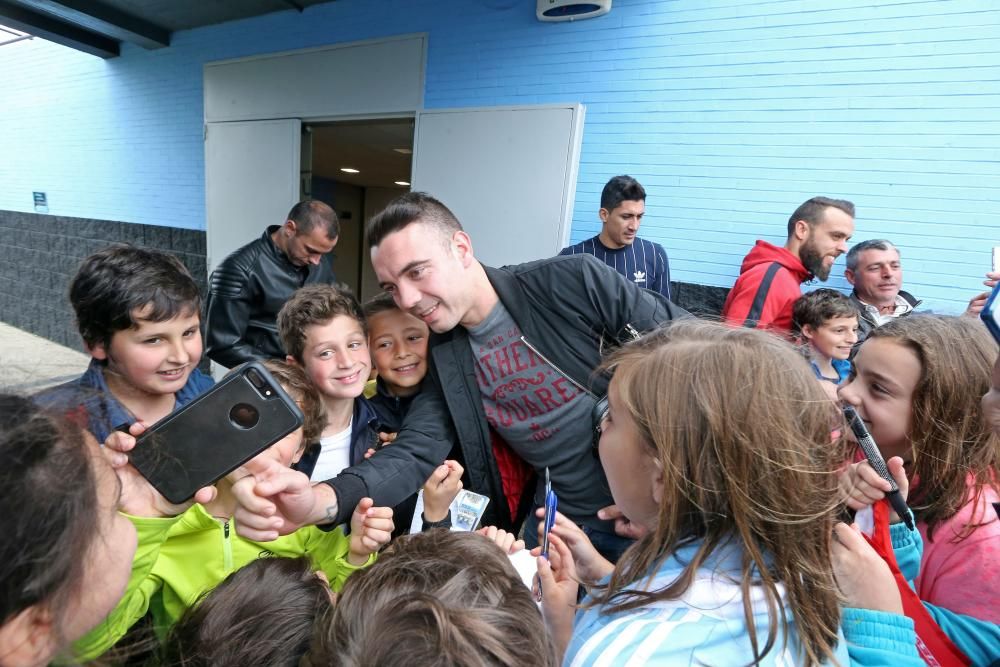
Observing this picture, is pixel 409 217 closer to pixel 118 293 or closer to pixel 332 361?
pixel 332 361

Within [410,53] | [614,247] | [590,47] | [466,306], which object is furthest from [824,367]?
[410,53]

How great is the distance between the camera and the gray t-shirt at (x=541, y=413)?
1.65 metres

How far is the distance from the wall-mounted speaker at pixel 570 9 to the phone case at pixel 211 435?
11.0 feet

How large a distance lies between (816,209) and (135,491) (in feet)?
10.6

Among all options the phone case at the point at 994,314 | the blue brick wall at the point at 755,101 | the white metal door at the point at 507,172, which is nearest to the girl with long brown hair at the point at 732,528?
the phone case at the point at 994,314

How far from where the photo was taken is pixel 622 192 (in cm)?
313

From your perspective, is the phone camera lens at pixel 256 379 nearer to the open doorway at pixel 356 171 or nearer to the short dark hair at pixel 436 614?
the short dark hair at pixel 436 614

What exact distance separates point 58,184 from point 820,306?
8.99m

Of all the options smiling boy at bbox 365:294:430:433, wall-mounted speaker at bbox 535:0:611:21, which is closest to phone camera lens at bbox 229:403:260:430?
smiling boy at bbox 365:294:430:433

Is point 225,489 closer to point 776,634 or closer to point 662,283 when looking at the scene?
point 776,634

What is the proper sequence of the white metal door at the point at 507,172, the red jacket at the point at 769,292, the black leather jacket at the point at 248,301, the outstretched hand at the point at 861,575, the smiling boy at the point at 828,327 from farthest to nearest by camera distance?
the white metal door at the point at 507,172 < the black leather jacket at the point at 248,301 < the red jacket at the point at 769,292 < the smiling boy at the point at 828,327 < the outstretched hand at the point at 861,575

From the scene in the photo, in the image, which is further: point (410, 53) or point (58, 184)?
point (58, 184)

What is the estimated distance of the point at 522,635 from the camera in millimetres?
715

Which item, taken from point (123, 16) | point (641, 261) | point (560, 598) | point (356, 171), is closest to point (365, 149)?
point (356, 171)
